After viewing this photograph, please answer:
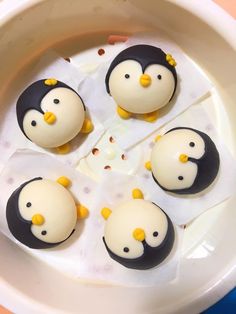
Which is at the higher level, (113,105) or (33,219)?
(113,105)

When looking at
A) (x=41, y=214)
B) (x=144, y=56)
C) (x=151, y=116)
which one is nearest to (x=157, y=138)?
(x=151, y=116)

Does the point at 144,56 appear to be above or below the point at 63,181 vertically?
above

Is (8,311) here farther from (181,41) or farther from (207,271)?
(181,41)

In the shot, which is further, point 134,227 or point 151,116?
point 151,116

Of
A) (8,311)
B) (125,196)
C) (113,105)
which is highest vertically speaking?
(113,105)

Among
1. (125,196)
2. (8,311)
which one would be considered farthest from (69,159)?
(8,311)

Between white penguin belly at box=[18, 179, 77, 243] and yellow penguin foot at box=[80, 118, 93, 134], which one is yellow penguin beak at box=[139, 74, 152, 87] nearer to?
yellow penguin foot at box=[80, 118, 93, 134]

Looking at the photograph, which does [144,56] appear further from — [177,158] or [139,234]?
[139,234]
